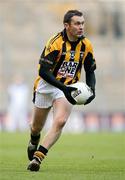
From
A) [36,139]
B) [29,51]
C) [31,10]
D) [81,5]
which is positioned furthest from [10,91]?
[36,139]

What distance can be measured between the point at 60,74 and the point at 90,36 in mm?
23415

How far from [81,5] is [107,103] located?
20.8 ft

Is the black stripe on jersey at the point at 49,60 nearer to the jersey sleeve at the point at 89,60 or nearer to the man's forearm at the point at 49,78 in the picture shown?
the man's forearm at the point at 49,78

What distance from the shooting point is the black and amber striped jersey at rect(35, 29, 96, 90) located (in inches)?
397

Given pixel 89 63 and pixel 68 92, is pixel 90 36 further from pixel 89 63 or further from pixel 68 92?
pixel 68 92

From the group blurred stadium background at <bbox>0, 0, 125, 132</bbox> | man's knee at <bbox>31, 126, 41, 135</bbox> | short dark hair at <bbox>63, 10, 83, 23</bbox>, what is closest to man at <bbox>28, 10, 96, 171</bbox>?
short dark hair at <bbox>63, 10, 83, 23</bbox>

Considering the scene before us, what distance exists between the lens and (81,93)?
10055 mm

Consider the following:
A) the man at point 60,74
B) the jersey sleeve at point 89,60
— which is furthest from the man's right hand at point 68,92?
the jersey sleeve at point 89,60

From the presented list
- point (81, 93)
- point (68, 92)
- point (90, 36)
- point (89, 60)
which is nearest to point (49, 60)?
point (68, 92)

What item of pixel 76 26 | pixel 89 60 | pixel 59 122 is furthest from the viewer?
pixel 89 60

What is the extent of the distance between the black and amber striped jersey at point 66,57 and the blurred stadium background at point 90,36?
18618 millimetres

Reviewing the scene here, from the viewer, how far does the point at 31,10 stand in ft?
105

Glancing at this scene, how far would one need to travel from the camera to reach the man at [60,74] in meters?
9.89

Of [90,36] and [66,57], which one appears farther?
[90,36]
